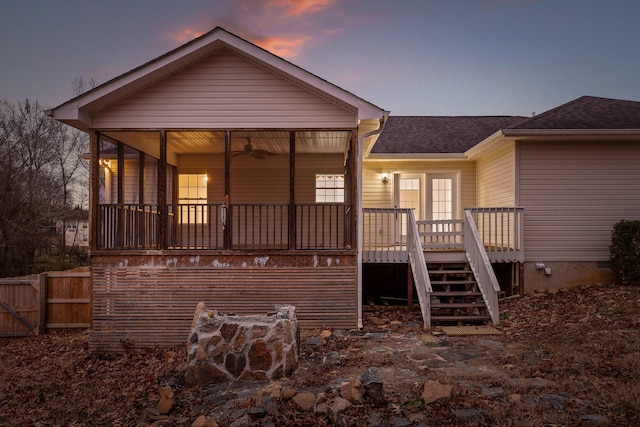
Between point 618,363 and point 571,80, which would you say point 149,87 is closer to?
point 618,363

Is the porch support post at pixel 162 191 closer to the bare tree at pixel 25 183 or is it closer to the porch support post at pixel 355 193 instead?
the porch support post at pixel 355 193

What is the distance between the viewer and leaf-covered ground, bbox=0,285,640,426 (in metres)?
4.54

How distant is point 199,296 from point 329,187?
593 cm

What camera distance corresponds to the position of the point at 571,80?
71.8 feet

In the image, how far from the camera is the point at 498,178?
11.8 metres

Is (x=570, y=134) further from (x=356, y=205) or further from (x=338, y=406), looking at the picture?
(x=338, y=406)

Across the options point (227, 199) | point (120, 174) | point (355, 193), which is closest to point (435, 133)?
point (355, 193)

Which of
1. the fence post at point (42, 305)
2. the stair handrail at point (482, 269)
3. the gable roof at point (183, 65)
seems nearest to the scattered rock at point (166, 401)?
the gable roof at point (183, 65)

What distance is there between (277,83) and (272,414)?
619cm

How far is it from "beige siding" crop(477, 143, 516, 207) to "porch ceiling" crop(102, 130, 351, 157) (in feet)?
13.5

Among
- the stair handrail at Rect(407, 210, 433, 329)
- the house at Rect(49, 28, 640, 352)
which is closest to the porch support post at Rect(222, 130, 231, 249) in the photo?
the house at Rect(49, 28, 640, 352)

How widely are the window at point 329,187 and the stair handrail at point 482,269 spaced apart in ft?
14.6

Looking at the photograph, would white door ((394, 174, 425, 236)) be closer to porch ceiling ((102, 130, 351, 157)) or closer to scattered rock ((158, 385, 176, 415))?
porch ceiling ((102, 130, 351, 157))

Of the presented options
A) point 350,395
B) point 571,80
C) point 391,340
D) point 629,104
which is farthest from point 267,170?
point 571,80
